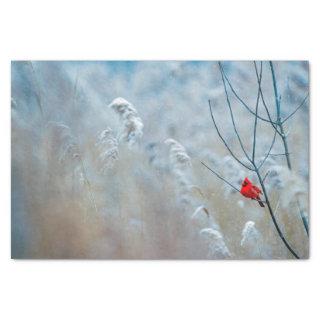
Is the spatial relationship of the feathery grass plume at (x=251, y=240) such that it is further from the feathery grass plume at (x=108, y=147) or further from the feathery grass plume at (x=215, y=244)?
the feathery grass plume at (x=108, y=147)

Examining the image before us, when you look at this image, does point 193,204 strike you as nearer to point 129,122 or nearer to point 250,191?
point 250,191

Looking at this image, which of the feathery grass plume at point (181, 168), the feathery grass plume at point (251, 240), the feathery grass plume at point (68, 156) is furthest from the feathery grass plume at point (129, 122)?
the feathery grass plume at point (251, 240)

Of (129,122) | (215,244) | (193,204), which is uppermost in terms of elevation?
(129,122)

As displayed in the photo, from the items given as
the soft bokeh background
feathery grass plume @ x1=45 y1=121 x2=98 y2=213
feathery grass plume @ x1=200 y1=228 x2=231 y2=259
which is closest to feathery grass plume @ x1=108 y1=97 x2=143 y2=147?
the soft bokeh background

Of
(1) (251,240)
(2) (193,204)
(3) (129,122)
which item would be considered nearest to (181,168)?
(2) (193,204)
